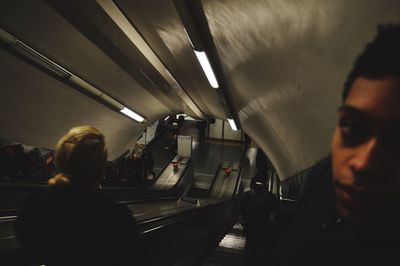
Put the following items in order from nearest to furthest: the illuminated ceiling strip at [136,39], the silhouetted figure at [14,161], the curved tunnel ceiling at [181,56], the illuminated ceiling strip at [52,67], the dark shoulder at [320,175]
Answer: the dark shoulder at [320,175]
the curved tunnel ceiling at [181,56]
the illuminated ceiling strip at [52,67]
the illuminated ceiling strip at [136,39]
the silhouetted figure at [14,161]

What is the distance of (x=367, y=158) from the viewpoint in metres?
0.79

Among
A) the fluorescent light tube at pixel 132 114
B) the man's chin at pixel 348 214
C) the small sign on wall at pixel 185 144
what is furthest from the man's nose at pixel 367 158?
the small sign on wall at pixel 185 144

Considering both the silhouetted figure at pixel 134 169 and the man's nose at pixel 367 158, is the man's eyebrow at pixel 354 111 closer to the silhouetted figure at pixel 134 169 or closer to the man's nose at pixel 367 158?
the man's nose at pixel 367 158

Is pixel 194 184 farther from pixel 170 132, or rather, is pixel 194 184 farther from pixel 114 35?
pixel 114 35

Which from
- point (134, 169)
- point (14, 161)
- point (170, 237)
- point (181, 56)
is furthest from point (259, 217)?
point (134, 169)

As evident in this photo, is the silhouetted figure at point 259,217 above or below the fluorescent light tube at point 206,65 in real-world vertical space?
below

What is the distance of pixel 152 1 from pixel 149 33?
129cm

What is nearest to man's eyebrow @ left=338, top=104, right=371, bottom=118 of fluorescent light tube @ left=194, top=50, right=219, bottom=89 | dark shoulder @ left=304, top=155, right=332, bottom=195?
dark shoulder @ left=304, top=155, right=332, bottom=195

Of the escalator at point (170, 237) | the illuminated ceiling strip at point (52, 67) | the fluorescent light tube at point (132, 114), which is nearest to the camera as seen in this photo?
the escalator at point (170, 237)

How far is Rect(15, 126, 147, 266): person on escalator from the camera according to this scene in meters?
1.45

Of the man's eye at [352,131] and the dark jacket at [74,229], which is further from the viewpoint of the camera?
the dark jacket at [74,229]

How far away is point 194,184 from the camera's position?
48.2ft

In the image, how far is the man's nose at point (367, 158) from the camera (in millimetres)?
776

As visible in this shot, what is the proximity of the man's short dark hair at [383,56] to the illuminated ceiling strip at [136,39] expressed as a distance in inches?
167
